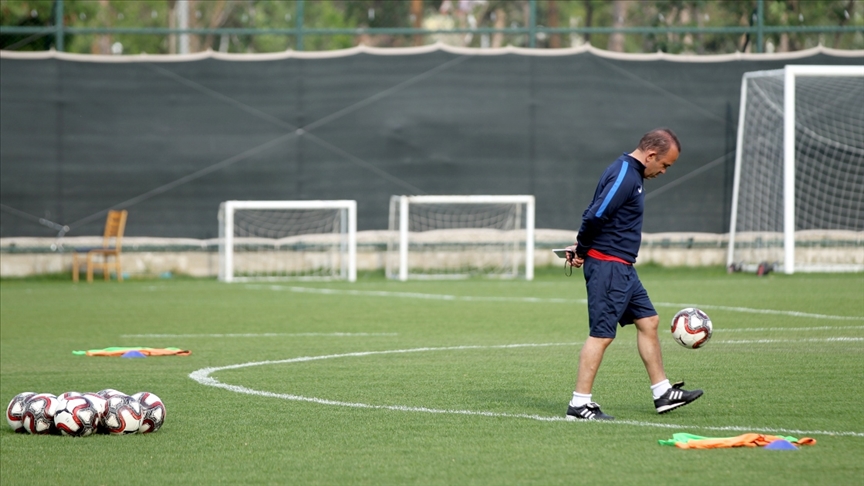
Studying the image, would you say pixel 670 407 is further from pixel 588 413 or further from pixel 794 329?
pixel 794 329

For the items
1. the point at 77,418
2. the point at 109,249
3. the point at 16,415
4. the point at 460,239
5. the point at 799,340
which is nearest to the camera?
the point at 77,418

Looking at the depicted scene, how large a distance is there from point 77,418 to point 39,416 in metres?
0.25

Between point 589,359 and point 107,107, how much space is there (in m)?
15.6

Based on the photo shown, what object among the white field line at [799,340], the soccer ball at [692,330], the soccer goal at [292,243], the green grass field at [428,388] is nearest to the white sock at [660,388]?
the green grass field at [428,388]

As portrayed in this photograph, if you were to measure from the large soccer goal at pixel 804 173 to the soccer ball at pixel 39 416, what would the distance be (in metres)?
15.6

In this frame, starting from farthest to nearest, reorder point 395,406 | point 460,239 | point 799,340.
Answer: point 460,239, point 799,340, point 395,406

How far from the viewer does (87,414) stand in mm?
6293

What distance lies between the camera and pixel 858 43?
80.6 ft

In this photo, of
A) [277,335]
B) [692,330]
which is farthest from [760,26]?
[692,330]

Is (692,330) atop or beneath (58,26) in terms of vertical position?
beneath

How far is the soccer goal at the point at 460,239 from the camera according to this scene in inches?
809

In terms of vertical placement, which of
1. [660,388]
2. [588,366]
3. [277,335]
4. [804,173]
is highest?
[804,173]

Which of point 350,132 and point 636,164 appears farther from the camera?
point 350,132

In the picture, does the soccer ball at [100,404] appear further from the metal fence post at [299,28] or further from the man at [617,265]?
the metal fence post at [299,28]
